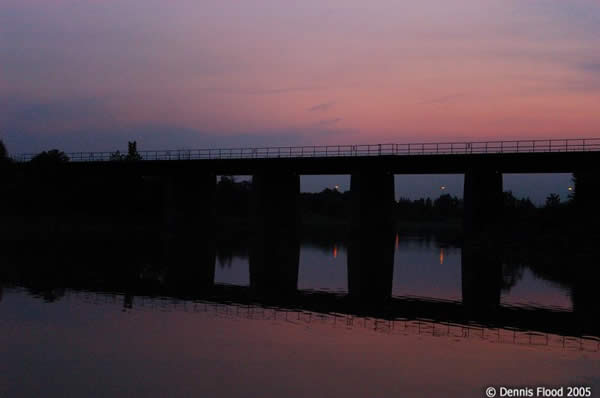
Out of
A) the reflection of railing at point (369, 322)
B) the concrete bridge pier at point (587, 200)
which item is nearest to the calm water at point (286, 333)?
the reflection of railing at point (369, 322)

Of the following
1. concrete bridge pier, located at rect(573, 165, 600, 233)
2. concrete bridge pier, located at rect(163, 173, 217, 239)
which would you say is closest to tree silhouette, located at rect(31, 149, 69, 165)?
concrete bridge pier, located at rect(163, 173, 217, 239)

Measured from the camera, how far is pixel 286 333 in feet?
72.6

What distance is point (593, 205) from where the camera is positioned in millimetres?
61344

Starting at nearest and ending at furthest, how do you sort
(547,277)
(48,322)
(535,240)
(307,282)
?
(48,322) < (307,282) < (547,277) < (535,240)

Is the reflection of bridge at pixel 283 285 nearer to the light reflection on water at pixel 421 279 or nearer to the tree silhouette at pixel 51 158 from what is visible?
the light reflection on water at pixel 421 279

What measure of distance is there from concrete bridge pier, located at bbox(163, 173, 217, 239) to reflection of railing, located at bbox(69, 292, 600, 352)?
186 feet

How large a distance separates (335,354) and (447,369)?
10.3ft

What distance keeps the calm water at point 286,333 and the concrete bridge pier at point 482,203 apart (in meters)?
28.8

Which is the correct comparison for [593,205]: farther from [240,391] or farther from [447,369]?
[240,391]

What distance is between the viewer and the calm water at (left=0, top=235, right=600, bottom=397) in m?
16.2

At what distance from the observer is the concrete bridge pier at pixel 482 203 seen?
69.2m

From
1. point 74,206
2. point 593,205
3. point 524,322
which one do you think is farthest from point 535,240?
point 74,206

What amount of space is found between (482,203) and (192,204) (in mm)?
36360

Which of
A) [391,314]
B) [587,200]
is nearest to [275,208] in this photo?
[587,200]
